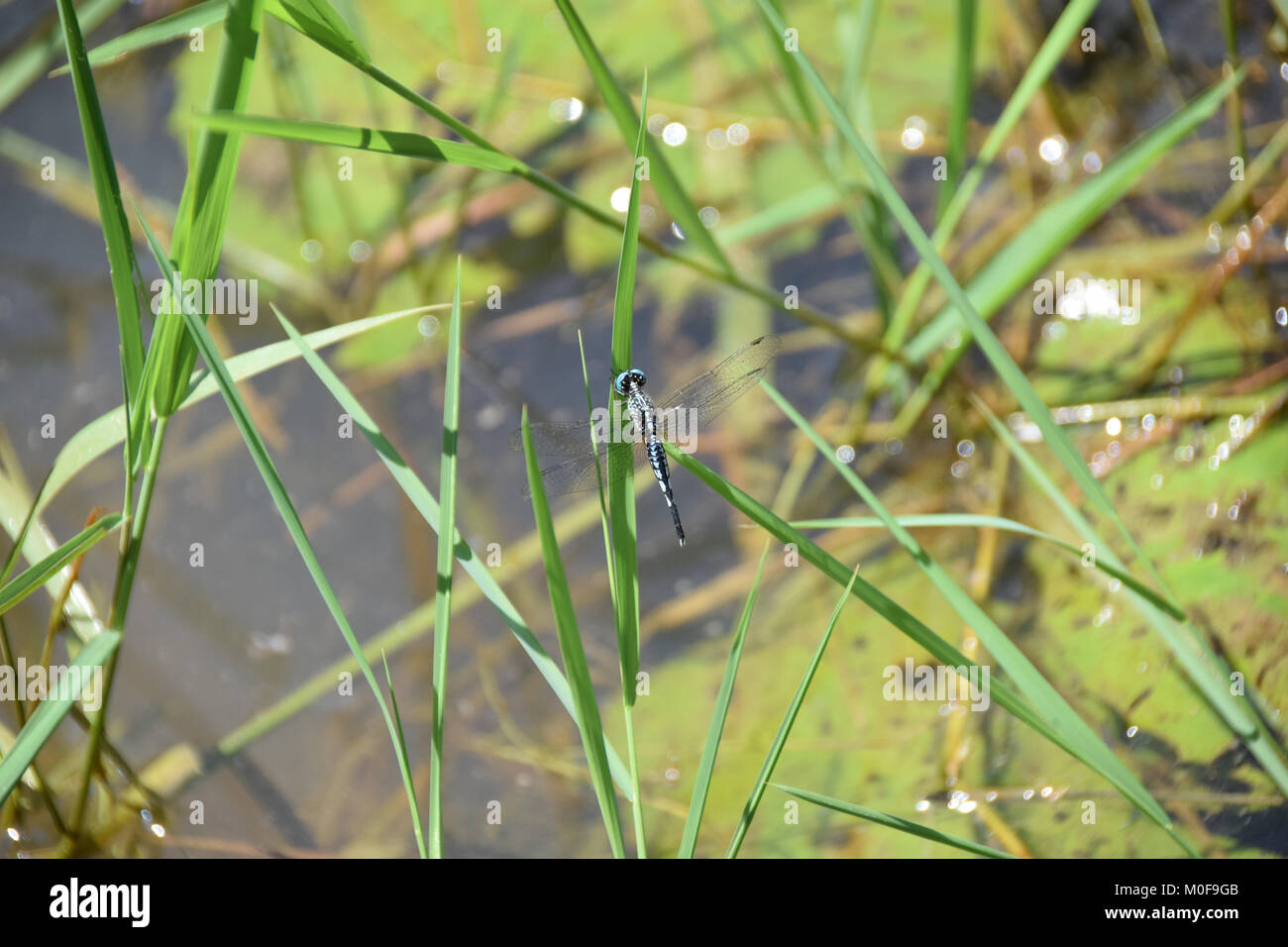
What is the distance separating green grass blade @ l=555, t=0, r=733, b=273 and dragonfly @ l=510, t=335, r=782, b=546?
0.36 meters

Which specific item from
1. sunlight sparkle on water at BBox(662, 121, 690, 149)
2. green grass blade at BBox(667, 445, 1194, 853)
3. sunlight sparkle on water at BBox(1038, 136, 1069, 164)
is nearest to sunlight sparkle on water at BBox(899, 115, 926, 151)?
sunlight sparkle on water at BBox(1038, 136, 1069, 164)

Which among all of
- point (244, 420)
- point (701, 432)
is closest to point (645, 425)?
point (701, 432)

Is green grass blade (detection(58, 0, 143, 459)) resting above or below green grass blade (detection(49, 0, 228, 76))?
below

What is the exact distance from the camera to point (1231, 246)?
2.31m

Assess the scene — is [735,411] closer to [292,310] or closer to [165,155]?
[292,310]

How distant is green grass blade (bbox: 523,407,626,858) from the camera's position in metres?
1.22

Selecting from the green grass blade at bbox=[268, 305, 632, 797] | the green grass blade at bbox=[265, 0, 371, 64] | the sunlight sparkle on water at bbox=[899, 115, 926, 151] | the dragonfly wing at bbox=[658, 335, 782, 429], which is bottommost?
the green grass blade at bbox=[268, 305, 632, 797]

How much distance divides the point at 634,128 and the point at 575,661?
1012 mm

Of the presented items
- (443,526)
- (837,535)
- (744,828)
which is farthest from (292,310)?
(744,828)

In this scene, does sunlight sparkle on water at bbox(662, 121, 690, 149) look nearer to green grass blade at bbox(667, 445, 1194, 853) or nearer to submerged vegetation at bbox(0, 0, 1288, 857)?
submerged vegetation at bbox(0, 0, 1288, 857)

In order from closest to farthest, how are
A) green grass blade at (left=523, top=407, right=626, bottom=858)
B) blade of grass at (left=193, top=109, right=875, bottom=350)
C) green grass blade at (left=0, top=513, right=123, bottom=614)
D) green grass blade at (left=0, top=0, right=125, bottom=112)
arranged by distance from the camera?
blade of grass at (left=193, top=109, right=875, bottom=350), green grass blade at (left=523, top=407, right=626, bottom=858), green grass blade at (left=0, top=513, right=123, bottom=614), green grass blade at (left=0, top=0, right=125, bottom=112)

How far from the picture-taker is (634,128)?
152 cm

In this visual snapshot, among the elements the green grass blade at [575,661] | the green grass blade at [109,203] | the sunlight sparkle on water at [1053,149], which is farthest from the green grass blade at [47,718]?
the sunlight sparkle on water at [1053,149]
